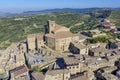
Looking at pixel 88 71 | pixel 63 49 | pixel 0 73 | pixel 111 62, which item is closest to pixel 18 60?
pixel 0 73

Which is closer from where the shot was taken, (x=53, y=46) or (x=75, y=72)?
(x=75, y=72)

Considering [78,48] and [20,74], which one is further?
[78,48]

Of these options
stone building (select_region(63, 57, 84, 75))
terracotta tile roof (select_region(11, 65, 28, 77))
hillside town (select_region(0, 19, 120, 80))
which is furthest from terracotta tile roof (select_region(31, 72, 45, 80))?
stone building (select_region(63, 57, 84, 75))

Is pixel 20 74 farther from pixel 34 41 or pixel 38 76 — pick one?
pixel 34 41

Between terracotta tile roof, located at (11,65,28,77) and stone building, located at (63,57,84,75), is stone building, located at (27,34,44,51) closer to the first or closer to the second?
terracotta tile roof, located at (11,65,28,77)

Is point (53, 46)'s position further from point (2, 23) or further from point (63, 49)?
point (2, 23)

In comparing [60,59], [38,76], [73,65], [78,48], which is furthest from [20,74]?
[78,48]

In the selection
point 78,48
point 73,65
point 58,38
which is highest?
point 58,38

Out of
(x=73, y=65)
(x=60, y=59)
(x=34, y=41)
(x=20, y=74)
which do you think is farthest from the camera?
(x=34, y=41)
